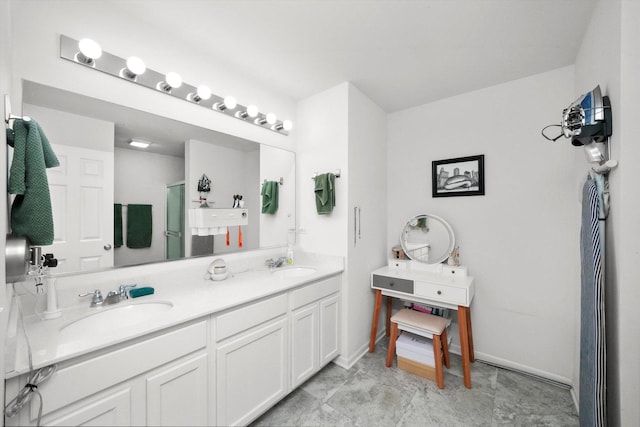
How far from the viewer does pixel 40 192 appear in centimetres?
97

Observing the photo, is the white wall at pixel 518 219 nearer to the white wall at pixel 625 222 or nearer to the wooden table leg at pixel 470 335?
the wooden table leg at pixel 470 335

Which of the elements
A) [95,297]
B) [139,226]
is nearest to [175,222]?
[139,226]

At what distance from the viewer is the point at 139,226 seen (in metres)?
1.55

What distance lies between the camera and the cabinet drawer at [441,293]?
195 cm

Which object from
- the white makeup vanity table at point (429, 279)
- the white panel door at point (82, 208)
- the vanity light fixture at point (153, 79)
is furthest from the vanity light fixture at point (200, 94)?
the white makeup vanity table at point (429, 279)

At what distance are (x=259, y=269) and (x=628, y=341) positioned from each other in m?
2.15

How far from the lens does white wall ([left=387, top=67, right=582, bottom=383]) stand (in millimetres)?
1950

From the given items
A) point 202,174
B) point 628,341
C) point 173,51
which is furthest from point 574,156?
point 173,51

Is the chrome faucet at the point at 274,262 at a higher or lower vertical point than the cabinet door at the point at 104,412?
higher

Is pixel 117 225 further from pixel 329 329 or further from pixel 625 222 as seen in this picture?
pixel 625 222

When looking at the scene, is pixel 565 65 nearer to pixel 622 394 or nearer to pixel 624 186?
pixel 624 186

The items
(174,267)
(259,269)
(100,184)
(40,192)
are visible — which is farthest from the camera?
(259,269)

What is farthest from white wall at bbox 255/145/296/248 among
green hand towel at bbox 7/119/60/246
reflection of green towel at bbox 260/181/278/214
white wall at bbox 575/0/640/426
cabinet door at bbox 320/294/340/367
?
Result: white wall at bbox 575/0/640/426

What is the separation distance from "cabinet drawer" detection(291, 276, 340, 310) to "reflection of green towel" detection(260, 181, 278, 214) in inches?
31.8
